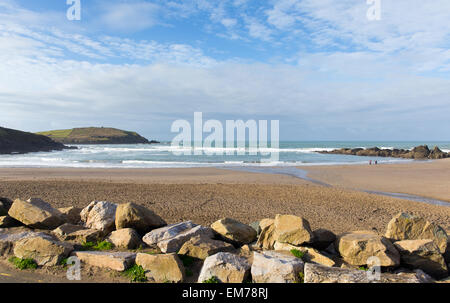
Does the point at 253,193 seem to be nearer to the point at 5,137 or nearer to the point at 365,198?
the point at 365,198

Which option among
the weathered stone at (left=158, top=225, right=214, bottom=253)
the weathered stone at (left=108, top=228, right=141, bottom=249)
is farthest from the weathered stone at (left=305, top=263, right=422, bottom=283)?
the weathered stone at (left=108, top=228, right=141, bottom=249)

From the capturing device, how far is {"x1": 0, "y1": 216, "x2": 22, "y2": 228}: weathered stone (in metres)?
8.17

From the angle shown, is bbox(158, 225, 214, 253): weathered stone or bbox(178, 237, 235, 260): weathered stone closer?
bbox(178, 237, 235, 260): weathered stone

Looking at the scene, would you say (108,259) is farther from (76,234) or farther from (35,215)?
(35,215)

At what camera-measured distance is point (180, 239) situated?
6852 mm

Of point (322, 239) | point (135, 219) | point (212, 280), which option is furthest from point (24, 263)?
point (322, 239)

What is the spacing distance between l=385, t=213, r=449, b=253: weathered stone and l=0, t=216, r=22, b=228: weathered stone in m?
9.68

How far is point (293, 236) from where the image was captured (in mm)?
6566

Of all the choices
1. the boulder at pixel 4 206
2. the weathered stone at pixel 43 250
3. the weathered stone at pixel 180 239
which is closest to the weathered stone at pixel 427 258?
the weathered stone at pixel 180 239

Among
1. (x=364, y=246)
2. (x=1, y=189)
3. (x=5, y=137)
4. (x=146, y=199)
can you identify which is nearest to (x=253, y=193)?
(x=146, y=199)

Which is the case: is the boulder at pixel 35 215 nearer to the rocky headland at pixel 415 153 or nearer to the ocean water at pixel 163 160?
the ocean water at pixel 163 160

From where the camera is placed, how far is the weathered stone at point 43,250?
6273mm

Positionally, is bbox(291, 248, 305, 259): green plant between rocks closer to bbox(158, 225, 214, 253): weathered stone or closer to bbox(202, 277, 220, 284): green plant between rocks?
bbox(202, 277, 220, 284): green plant between rocks

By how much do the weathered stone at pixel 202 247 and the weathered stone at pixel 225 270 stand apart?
0.62 m
